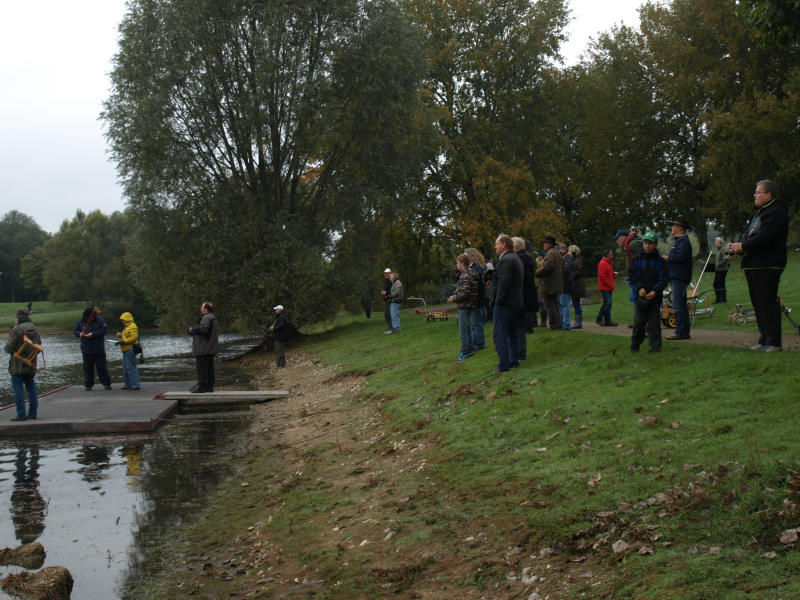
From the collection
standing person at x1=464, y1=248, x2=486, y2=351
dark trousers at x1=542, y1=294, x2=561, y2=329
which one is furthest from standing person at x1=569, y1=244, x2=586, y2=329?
standing person at x1=464, y1=248, x2=486, y2=351

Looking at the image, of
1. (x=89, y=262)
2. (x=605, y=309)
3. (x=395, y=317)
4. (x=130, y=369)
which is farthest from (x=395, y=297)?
(x=89, y=262)

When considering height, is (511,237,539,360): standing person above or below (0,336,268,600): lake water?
above

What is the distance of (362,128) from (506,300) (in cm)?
2067

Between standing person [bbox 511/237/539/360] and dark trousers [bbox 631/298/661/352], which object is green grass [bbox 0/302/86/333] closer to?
standing person [bbox 511/237/539/360]

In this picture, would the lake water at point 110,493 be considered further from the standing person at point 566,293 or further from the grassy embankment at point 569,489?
the standing person at point 566,293

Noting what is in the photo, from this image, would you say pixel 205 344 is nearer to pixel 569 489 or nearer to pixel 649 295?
pixel 649 295

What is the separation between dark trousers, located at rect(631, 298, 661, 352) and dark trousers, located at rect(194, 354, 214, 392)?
10.8m

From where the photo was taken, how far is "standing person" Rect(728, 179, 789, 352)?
9.95 meters

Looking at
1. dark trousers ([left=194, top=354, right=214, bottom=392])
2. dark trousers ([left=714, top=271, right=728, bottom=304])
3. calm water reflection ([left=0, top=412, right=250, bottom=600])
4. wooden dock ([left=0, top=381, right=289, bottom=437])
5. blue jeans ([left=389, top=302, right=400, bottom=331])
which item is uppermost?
dark trousers ([left=714, top=271, right=728, bottom=304])

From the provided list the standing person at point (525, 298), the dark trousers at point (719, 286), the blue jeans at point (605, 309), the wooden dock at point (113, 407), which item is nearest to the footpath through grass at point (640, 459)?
the standing person at point (525, 298)

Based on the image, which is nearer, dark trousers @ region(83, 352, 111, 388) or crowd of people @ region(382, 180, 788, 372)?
crowd of people @ region(382, 180, 788, 372)

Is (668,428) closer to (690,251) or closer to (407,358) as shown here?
(690,251)

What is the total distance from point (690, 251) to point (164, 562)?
10006 millimetres

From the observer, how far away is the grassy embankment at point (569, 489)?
5254mm
